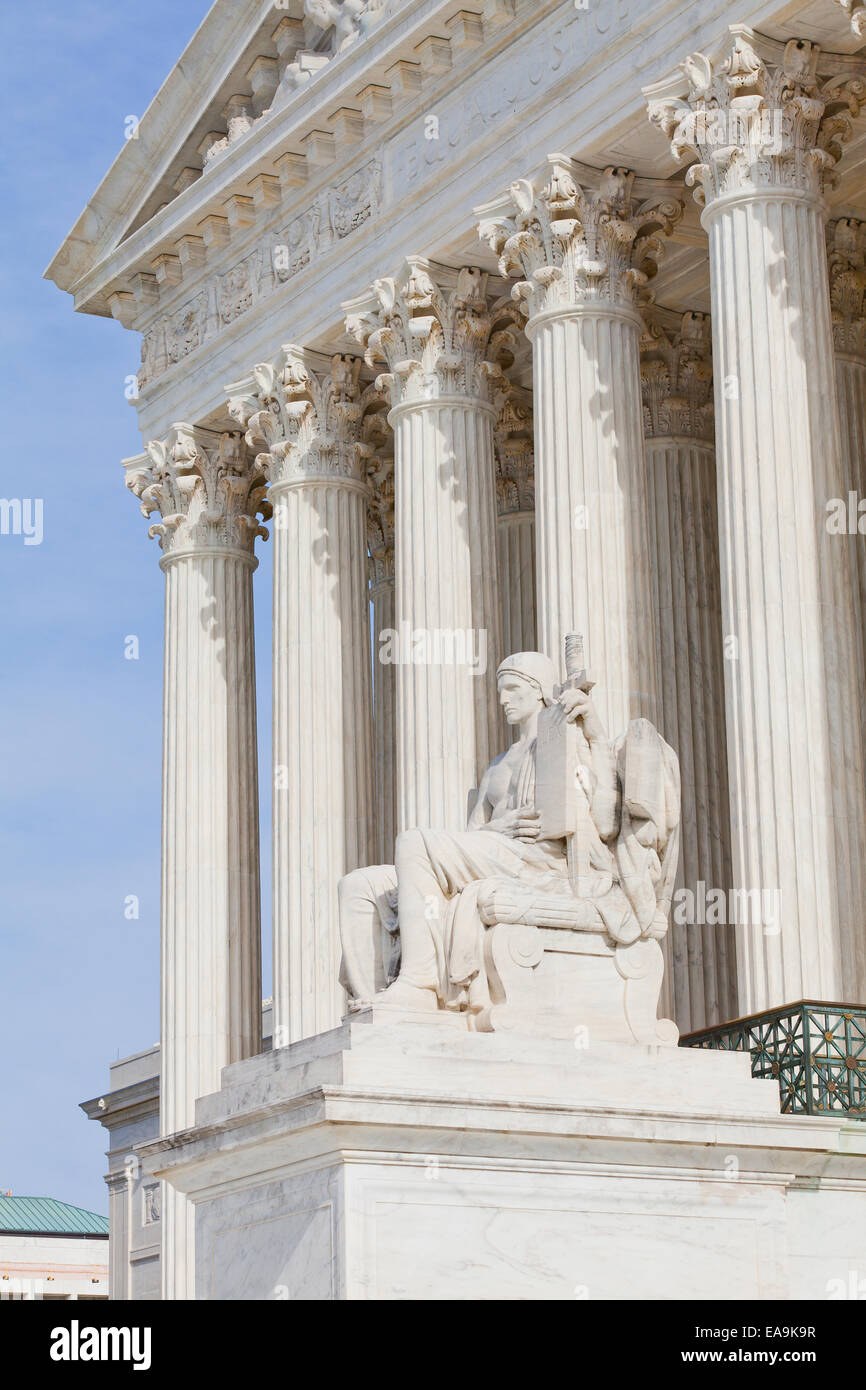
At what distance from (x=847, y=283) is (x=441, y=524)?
6657mm

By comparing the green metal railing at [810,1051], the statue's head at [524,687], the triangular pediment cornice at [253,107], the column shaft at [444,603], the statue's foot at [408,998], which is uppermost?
the triangular pediment cornice at [253,107]

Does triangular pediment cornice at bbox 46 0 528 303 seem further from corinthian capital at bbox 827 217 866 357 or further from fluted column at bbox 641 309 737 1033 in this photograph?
fluted column at bbox 641 309 737 1033

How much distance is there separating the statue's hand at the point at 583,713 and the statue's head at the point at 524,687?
0.89 meters

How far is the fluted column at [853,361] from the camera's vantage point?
33500mm

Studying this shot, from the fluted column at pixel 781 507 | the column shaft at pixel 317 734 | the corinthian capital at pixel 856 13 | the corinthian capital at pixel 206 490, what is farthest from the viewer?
the corinthian capital at pixel 206 490

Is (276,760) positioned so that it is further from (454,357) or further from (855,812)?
(855,812)

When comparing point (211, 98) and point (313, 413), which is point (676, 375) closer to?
point (313, 413)

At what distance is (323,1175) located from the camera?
17531mm

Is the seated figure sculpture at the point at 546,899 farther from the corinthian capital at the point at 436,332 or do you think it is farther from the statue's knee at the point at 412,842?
the corinthian capital at the point at 436,332

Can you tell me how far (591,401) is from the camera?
3192 centimetres

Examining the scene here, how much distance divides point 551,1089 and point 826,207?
→ 580 inches

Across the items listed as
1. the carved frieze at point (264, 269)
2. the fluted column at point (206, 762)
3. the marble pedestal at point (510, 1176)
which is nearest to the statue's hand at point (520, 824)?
the marble pedestal at point (510, 1176)

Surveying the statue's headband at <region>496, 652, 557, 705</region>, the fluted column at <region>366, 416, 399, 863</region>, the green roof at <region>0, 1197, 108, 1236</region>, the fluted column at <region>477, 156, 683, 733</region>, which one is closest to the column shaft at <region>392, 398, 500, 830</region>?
the fluted column at <region>477, 156, 683, 733</region>

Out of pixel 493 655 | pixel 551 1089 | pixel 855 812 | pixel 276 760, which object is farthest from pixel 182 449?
pixel 551 1089
